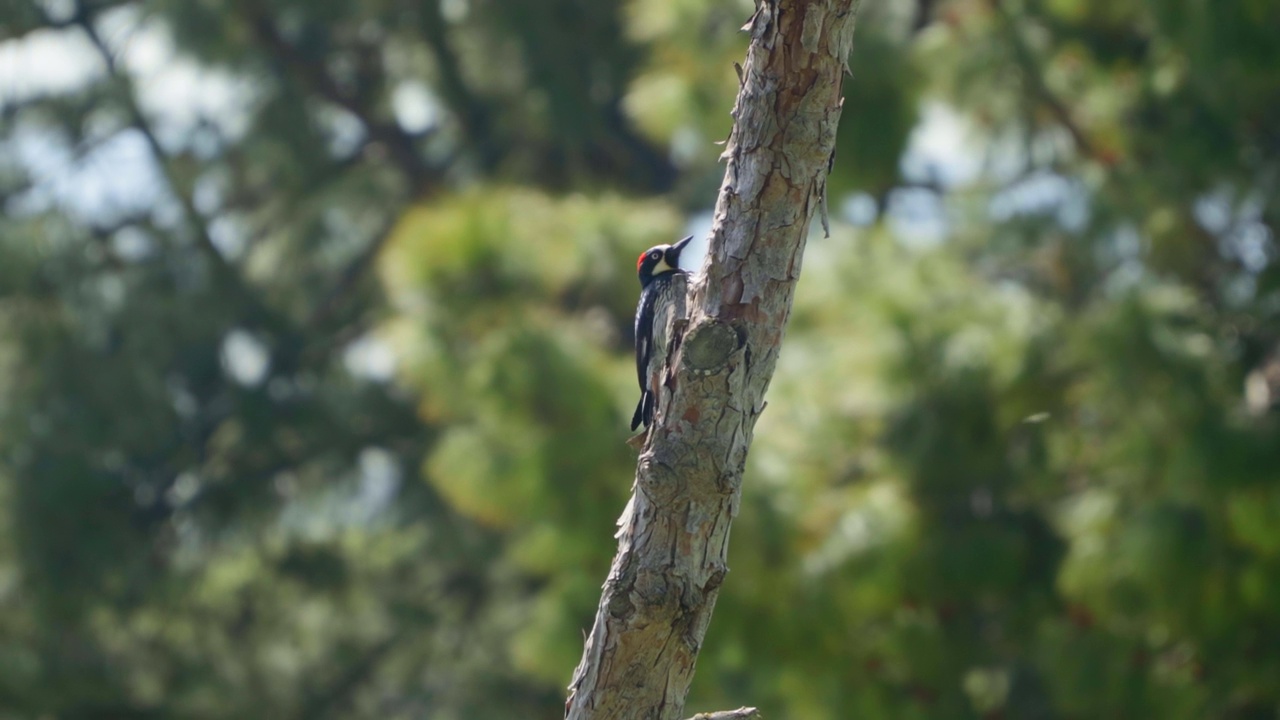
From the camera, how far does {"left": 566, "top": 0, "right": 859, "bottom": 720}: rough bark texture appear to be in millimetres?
2531

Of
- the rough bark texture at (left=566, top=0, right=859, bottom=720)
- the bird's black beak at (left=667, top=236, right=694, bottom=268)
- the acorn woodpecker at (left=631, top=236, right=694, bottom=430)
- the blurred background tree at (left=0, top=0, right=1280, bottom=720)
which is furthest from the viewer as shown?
the blurred background tree at (left=0, top=0, right=1280, bottom=720)

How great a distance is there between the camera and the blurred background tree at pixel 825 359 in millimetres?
5465

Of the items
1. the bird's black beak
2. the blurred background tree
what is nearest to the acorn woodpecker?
the bird's black beak

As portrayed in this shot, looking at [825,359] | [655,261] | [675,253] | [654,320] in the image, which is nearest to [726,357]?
[654,320]

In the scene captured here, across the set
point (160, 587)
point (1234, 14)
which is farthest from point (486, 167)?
point (1234, 14)

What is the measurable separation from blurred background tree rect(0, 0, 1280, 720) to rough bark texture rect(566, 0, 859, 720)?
1918 millimetres

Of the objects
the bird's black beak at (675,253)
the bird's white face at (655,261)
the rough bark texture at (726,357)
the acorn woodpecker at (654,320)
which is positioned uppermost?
the bird's white face at (655,261)

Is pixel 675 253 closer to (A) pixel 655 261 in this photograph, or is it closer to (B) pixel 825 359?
(A) pixel 655 261

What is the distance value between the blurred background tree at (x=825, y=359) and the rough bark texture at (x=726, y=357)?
1.92 meters

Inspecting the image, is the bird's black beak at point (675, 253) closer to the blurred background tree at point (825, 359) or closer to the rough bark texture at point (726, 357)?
the blurred background tree at point (825, 359)

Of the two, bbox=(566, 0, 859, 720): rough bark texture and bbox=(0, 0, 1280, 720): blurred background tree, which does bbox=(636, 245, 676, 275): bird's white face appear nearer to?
bbox=(0, 0, 1280, 720): blurred background tree

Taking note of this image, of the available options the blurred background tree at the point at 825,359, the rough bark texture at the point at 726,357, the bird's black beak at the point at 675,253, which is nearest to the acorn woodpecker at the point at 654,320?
the bird's black beak at the point at 675,253

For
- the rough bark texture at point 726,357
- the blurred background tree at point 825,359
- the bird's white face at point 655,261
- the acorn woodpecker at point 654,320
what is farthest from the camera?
the blurred background tree at point 825,359

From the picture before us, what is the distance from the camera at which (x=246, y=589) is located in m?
10.0
